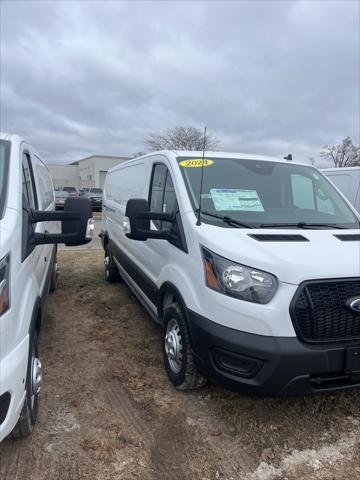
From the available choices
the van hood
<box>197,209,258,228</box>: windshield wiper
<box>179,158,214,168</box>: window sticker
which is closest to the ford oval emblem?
the van hood

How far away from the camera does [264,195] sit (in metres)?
3.48

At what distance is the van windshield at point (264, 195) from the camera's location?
3.19 meters

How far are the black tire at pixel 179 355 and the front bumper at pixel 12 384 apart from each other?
48.7 inches

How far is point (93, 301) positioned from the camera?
556cm

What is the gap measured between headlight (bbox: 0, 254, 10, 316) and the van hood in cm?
134

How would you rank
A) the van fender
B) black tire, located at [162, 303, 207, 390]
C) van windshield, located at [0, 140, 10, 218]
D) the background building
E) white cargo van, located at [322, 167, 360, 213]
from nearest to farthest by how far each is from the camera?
van windshield, located at [0, 140, 10, 218], the van fender, black tire, located at [162, 303, 207, 390], white cargo van, located at [322, 167, 360, 213], the background building

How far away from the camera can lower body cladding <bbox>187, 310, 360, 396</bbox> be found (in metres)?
2.35

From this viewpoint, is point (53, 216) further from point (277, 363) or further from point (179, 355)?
point (277, 363)

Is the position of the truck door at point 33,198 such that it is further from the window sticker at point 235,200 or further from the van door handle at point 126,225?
the window sticker at point 235,200

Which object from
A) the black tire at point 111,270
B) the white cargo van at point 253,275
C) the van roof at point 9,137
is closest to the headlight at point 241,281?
the white cargo van at point 253,275

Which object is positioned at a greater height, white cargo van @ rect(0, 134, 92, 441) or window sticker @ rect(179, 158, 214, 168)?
window sticker @ rect(179, 158, 214, 168)

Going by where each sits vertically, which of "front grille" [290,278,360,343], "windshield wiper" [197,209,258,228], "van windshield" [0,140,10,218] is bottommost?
"front grille" [290,278,360,343]

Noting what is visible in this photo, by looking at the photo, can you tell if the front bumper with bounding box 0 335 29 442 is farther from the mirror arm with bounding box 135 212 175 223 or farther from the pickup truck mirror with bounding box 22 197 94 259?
the mirror arm with bounding box 135 212 175 223

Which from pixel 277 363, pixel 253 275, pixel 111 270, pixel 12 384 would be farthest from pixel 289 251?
pixel 111 270
